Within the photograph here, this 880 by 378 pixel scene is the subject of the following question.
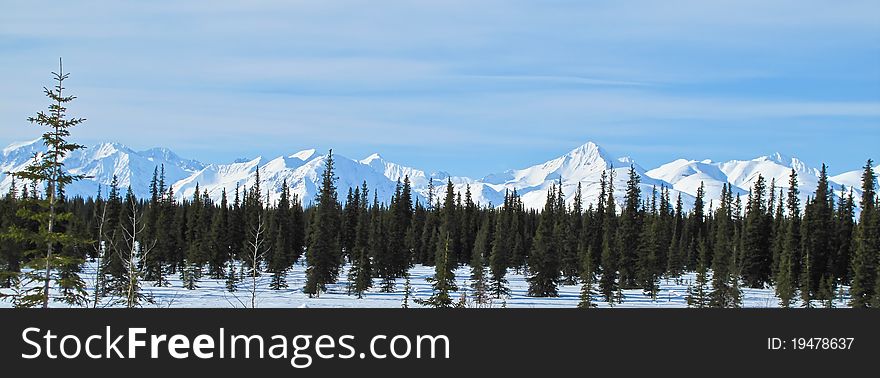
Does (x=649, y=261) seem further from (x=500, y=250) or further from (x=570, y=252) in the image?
(x=570, y=252)

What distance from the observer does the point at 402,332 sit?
11.0 m

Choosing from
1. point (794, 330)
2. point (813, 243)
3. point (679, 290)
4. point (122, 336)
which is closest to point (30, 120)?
point (122, 336)

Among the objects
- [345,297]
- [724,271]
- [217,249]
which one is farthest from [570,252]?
[217,249]

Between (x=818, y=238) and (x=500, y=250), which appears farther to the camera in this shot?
(x=818, y=238)

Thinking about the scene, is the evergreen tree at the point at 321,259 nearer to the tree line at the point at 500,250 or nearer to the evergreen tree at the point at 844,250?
the tree line at the point at 500,250

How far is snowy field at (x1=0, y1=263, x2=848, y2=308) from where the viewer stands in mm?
50906

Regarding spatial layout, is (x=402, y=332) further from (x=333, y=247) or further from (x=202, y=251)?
(x=202, y=251)

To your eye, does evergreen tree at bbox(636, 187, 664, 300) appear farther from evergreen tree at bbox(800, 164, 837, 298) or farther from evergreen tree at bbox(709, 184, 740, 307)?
evergreen tree at bbox(800, 164, 837, 298)

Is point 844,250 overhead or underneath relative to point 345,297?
overhead

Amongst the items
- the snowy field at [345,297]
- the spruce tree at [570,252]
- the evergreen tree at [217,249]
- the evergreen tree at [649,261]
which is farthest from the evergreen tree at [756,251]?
the evergreen tree at [217,249]

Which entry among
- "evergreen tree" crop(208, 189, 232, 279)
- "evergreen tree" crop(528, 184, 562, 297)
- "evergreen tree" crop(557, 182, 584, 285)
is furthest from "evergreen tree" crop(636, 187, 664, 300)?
"evergreen tree" crop(208, 189, 232, 279)

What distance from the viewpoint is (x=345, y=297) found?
56156mm

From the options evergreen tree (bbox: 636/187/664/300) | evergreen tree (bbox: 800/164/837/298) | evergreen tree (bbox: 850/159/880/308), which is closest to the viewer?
evergreen tree (bbox: 850/159/880/308)

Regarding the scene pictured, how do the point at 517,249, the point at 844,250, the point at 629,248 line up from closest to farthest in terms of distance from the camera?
the point at 629,248, the point at 844,250, the point at 517,249
